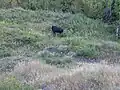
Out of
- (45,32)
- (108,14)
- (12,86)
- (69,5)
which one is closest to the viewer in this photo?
(12,86)

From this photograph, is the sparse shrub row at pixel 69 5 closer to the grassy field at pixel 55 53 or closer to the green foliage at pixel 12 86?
the grassy field at pixel 55 53

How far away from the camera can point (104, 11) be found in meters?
36.1

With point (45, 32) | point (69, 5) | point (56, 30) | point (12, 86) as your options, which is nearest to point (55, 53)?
point (56, 30)

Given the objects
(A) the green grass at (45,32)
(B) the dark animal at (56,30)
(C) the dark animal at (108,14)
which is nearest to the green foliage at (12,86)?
(A) the green grass at (45,32)

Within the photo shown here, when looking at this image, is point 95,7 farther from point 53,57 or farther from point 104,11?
point 53,57

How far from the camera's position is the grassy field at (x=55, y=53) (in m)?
7.82

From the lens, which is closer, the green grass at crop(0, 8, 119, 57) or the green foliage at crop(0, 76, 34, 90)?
the green foliage at crop(0, 76, 34, 90)

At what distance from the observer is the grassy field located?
7.82 meters

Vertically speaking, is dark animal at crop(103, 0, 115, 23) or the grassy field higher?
the grassy field

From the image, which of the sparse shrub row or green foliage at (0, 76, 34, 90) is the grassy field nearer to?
green foliage at (0, 76, 34, 90)

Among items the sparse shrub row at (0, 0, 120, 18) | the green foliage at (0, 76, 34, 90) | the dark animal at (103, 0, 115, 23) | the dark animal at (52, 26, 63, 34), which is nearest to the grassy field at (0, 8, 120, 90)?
the green foliage at (0, 76, 34, 90)

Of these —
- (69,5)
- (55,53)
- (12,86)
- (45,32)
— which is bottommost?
(69,5)

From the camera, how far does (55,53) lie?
18.4 meters

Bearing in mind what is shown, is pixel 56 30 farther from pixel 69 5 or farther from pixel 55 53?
pixel 69 5
